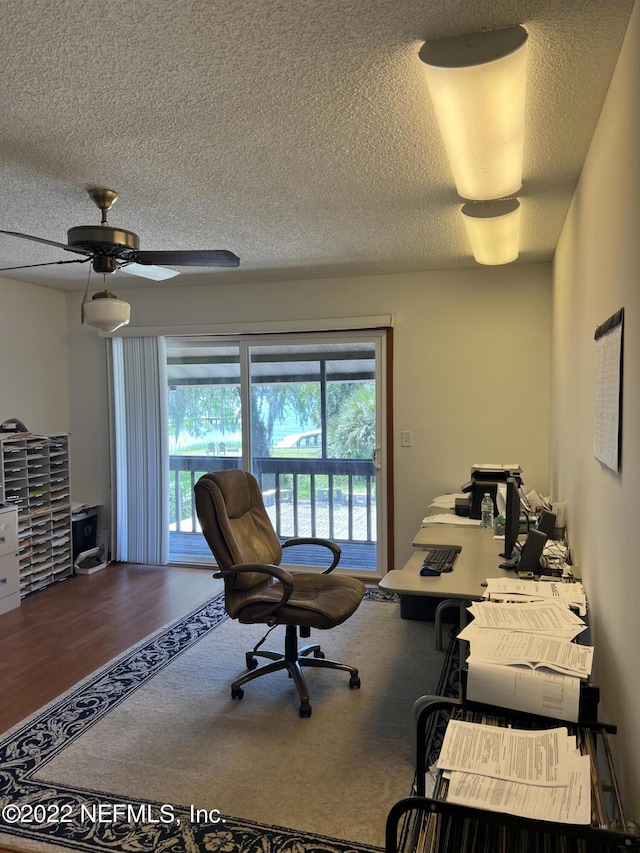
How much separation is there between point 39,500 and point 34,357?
4.03 ft

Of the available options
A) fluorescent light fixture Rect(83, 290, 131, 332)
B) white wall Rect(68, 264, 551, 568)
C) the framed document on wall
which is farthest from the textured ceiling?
white wall Rect(68, 264, 551, 568)

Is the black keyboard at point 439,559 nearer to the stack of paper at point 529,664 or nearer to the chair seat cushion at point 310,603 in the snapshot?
the chair seat cushion at point 310,603

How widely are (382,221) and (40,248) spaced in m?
2.18

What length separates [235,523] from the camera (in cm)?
323

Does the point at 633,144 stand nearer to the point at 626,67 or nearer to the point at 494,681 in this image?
the point at 626,67

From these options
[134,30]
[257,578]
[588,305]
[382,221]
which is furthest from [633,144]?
[257,578]

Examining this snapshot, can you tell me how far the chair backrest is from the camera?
296 cm

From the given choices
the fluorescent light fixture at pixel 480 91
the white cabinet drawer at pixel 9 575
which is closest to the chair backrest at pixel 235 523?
the fluorescent light fixture at pixel 480 91

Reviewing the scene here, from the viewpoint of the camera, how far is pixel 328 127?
219 cm

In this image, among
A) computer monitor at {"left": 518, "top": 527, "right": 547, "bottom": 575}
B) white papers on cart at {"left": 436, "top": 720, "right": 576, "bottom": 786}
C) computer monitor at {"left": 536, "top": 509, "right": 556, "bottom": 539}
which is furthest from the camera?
computer monitor at {"left": 536, "top": 509, "right": 556, "bottom": 539}

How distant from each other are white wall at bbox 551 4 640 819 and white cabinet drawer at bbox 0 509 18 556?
3.64 metres

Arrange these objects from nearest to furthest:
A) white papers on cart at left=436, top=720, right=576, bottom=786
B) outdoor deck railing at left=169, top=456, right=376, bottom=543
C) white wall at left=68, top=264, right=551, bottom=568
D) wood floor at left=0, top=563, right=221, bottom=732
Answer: white papers on cart at left=436, top=720, right=576, bottom=786
wood floor at left=0, top=563, right=221, bottom=732
white wall at left=68, top=264, right=551, bottom=568
outdoor deck railing at left=169, top=456, right=376, bottom=543

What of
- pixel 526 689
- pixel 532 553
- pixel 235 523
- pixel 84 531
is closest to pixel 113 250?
pixel 235 523

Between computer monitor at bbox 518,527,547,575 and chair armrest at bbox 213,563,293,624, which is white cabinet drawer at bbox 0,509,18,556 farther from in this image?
computer monitor at bbox 518,527,547,575
